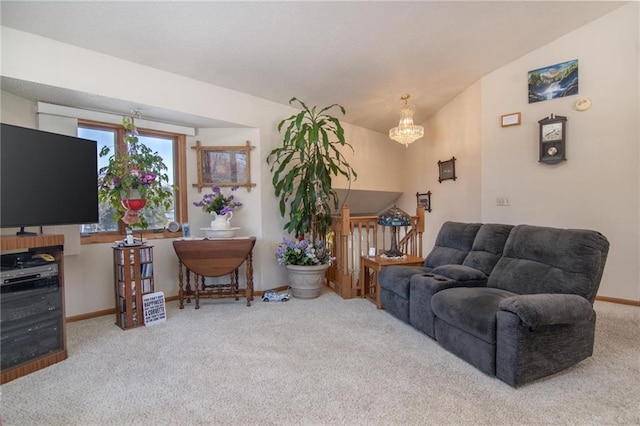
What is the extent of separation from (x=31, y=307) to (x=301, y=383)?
1801 millimetres

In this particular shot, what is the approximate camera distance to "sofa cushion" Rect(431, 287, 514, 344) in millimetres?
1787

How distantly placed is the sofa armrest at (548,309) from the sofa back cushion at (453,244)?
1008 mm

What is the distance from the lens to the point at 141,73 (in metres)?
2.78

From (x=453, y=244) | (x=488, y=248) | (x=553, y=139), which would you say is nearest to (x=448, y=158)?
(x=553, y=139)

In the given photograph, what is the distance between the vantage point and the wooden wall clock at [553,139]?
333 cm

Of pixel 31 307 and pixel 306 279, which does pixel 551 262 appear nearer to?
pixel 306 279

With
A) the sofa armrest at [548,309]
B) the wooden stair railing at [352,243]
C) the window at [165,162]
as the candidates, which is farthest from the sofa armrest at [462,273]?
the window at [165,162]

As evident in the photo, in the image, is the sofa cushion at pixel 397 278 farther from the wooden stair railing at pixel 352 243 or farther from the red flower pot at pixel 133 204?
the red flower pot at pixel 133 204

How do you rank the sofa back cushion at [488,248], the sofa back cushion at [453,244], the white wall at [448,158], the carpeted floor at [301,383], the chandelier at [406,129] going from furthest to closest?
the white wall at [448,158], the chandelier at [406,129], the sofa back cushion at [453,244], the sofa back cushion at [488,248], the carpeted floor at [301,383]

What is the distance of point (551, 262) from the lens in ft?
6.75

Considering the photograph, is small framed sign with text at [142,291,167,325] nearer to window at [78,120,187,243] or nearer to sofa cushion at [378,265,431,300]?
window at [78,120,187,243]

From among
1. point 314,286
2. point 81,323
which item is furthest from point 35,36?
point 314,286

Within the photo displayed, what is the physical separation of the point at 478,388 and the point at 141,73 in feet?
11.5

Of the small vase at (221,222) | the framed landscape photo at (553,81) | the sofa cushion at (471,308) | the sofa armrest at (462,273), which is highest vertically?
the framed landscape photo at (553,81)
